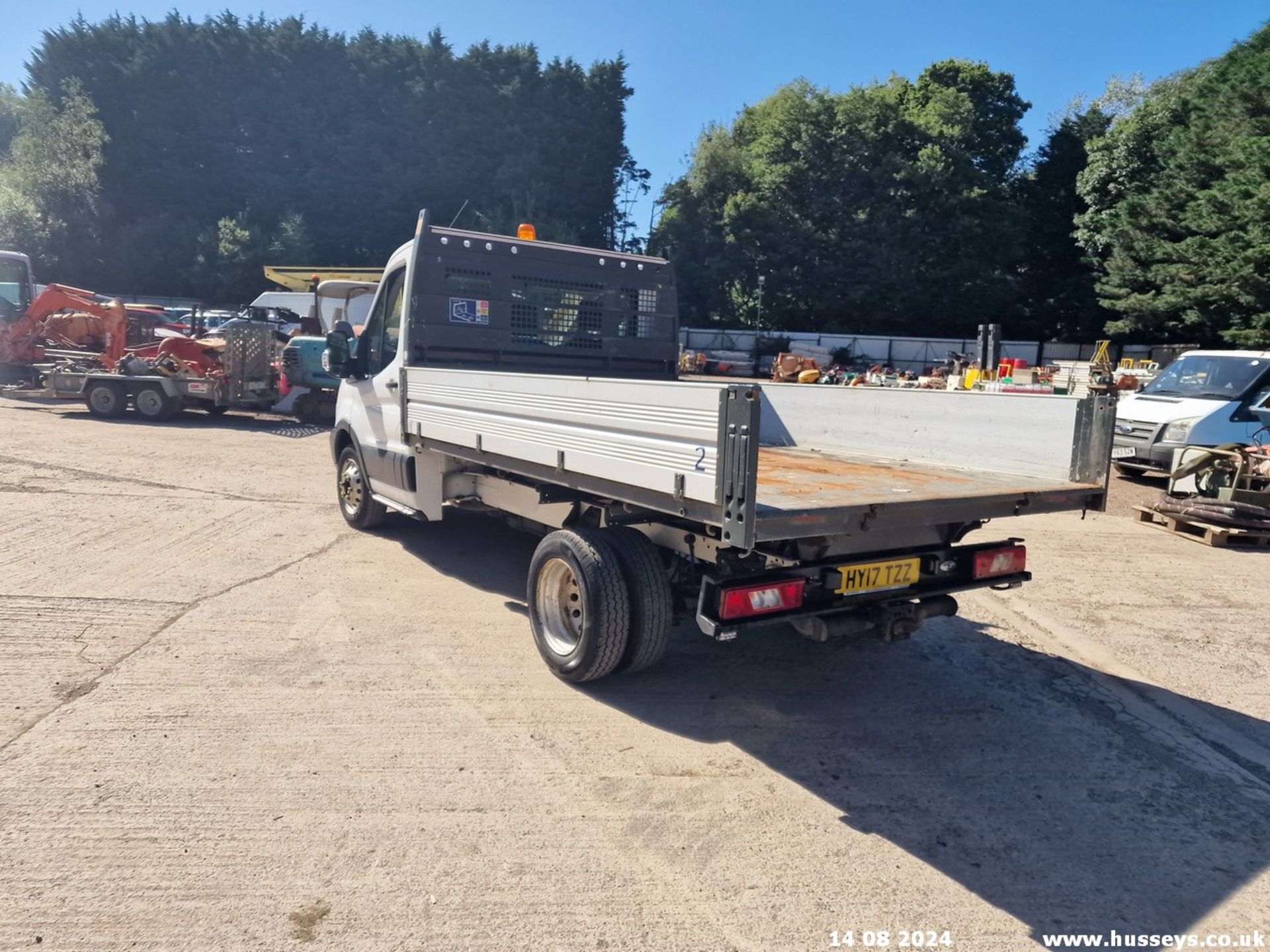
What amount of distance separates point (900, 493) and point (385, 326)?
15.7 ft

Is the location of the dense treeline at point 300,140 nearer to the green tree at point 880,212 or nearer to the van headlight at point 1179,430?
the green tree at point 880,212

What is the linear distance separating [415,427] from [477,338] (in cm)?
99

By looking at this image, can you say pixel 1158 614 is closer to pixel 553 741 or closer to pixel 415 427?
pixel 553 741

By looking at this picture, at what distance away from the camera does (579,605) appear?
14.9 ft

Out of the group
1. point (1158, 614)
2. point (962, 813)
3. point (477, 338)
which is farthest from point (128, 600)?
point (1158, 614)

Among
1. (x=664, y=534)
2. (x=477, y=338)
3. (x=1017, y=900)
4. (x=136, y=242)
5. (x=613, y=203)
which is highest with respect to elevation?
(x=613, y=203)

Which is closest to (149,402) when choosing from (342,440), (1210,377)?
(342,440)

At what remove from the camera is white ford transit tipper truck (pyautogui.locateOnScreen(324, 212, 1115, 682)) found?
3.59 m

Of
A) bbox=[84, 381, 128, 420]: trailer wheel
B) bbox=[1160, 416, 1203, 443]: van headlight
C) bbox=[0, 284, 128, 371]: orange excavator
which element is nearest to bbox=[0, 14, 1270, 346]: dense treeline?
bbox=[1160, 416, 1203, 443]: van headlight

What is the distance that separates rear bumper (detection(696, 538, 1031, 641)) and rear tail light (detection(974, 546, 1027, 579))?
2 cm

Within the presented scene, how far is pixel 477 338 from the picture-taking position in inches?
267

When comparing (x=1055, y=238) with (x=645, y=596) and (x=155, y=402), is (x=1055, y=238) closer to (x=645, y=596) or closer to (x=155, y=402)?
(x=155, y=402)

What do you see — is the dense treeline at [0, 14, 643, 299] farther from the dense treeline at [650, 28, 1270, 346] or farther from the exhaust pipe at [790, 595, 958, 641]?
the exhaust pipe at [790, 595, 958, 641]

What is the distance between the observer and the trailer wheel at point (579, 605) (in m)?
4.25
